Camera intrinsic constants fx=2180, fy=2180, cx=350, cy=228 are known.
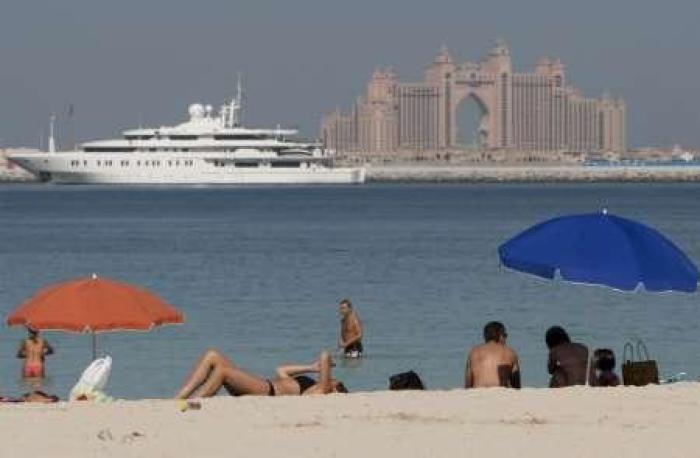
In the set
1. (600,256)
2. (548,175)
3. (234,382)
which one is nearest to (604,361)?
(600,256)

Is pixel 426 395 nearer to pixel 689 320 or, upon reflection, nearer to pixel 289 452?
pixel 289 452

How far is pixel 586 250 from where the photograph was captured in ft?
46.4

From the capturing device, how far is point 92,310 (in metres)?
14.4

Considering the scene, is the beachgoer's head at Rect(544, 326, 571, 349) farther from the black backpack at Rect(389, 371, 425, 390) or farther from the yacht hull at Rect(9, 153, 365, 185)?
the yacht hull at Rect(9, 153, 365, 185)

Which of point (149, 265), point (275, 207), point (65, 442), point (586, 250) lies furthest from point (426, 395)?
point (275, 207)

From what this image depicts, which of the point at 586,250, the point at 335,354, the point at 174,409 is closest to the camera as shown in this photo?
the point at 174,409

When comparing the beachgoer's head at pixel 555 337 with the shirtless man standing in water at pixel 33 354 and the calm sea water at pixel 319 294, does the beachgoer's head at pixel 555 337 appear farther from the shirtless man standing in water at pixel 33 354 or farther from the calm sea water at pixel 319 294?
the shirtless man standing in water at pixel 33 354

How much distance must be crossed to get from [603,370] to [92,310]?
11.1ft

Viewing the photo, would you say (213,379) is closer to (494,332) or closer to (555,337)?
(494,332)

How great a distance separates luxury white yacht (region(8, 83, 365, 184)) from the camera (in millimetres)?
131250

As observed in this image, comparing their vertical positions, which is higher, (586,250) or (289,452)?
(586,250)

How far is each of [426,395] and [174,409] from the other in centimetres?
169

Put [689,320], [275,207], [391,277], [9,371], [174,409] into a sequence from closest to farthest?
[174,409], [9,371], [689,320], [391,277], [275,207]

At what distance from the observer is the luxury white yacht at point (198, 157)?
131250 millimetres
